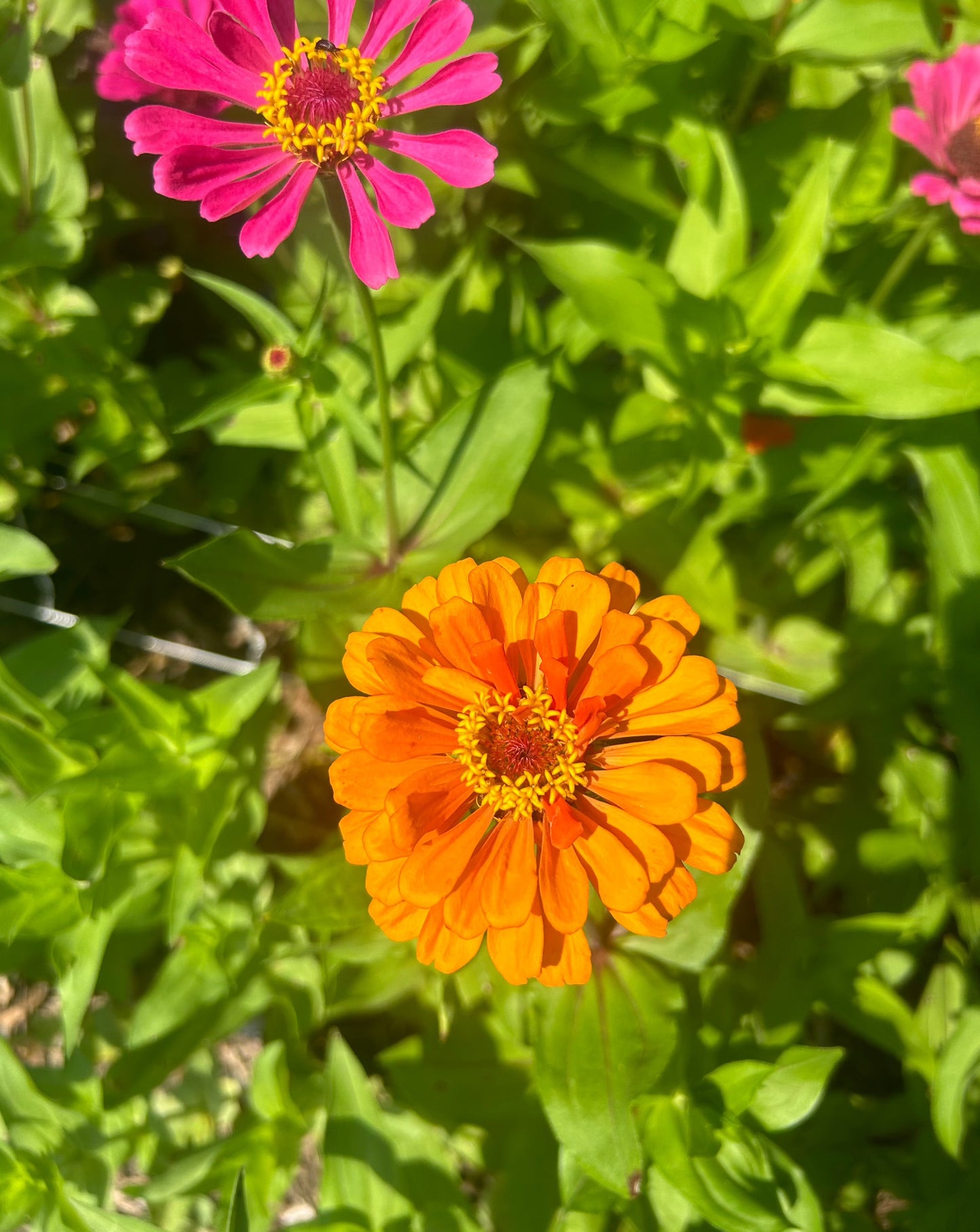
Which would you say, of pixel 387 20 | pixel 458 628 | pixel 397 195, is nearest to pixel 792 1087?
pixel 458 628

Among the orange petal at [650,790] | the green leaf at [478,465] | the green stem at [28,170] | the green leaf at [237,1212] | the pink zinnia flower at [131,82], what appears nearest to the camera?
the orange petal at [650,790]

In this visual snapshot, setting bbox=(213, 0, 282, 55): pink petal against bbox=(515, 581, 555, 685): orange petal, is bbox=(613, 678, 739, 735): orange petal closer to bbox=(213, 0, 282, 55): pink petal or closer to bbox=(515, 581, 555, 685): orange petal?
bbox=(515, 581, 555, 685): orange petal

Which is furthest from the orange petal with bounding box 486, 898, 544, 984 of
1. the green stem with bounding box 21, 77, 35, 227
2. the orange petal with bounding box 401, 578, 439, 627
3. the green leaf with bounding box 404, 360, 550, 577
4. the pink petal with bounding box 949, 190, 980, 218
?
the green stem with bounding box 21, 77, 35, 227

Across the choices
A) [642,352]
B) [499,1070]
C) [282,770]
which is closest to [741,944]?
[499,1070]

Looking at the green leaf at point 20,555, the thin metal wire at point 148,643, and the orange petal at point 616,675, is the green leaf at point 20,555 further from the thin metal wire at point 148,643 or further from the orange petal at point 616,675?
the orange petal at point 616,675

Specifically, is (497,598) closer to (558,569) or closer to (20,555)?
(558,569)

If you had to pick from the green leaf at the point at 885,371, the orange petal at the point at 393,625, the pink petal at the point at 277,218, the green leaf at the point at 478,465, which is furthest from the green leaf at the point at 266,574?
the green leaf at the point at 885,371
